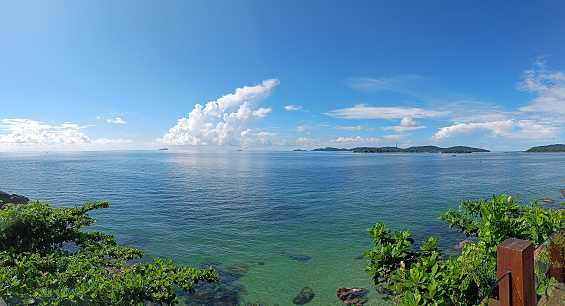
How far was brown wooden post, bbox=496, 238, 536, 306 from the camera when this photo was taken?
15.1 ft

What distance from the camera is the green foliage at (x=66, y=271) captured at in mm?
6305

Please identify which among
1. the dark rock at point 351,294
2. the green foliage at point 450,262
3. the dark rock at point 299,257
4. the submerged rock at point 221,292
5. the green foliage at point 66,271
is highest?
the green foliage at point 450,262

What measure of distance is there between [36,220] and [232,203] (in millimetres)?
36710

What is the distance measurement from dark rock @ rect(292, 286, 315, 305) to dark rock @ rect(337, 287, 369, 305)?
1758mm

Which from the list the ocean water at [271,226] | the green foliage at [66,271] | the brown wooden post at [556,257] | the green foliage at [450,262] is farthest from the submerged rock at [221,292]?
the brown wooden post at [556,257]

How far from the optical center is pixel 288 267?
21797 mm

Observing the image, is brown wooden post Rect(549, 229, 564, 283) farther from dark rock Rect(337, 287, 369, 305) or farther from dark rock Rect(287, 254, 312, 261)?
dark rock Rect(287, 254, 312, 261)

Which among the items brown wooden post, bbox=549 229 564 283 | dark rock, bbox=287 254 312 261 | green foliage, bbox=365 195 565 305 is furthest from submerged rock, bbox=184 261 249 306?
brown wooden post, bbox=549 229 564 283

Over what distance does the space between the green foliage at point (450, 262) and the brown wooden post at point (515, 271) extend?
77 cm

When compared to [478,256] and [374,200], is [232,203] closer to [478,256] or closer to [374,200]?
[374,200]

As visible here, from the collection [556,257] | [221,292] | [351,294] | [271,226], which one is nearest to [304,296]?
[351,294]

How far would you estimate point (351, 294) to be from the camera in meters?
17.1

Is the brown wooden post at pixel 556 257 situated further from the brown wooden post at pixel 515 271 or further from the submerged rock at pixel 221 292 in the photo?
the submerged rock at pixel 221 292

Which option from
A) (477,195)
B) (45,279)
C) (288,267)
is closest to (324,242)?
(288,267)
